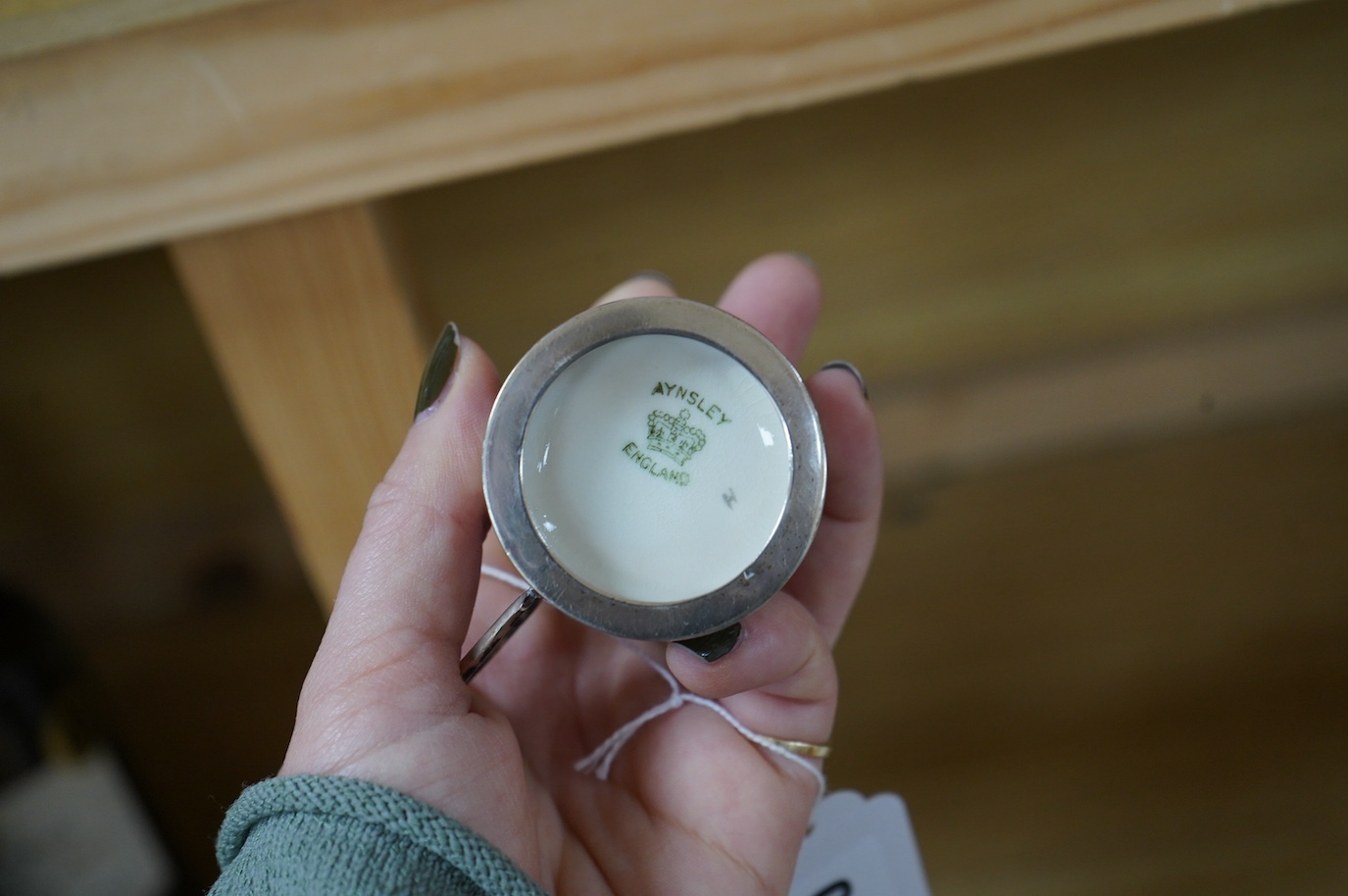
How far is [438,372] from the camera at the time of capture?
53cm

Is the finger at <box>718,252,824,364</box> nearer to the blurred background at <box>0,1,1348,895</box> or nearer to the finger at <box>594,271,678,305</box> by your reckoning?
the finger at <box>594,271,678,305</box>

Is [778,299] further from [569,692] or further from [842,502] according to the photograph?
[569,692]

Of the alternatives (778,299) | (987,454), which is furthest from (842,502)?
(987,454)

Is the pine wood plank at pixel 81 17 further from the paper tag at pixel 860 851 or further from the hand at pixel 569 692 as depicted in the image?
the paper tag at pixel 860 851

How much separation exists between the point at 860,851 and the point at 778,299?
1.38 feet

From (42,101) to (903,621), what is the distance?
3.25 ft

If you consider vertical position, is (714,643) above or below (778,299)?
below

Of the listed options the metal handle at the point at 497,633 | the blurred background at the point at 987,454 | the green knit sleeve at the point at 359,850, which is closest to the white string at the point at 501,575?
the metal handle at the point at 497,633

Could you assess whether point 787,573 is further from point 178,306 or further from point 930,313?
point 178,306

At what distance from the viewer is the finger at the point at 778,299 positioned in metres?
0.67

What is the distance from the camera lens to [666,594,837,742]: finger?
50 centimetres

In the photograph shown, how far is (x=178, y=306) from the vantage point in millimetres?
975

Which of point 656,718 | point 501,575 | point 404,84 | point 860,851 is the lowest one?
point 860,851

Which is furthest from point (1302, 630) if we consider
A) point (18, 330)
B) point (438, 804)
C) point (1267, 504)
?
point (18, 330)
